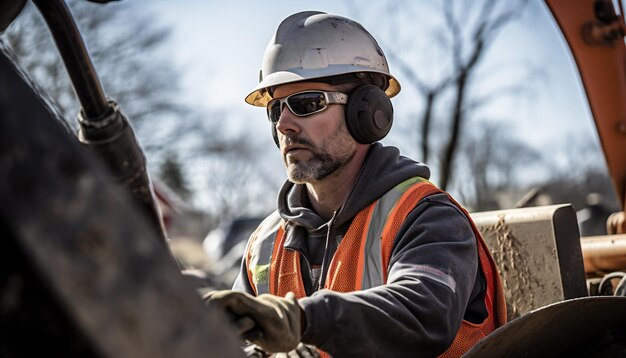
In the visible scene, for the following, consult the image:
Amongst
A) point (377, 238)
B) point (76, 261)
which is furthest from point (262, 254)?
point (76, 261)

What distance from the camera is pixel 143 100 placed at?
18.8m

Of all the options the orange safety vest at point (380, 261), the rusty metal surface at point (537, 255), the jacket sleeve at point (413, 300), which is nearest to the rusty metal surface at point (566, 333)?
the jacket sleeve at point (413, 300)

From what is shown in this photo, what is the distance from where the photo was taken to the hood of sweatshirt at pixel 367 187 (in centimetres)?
264

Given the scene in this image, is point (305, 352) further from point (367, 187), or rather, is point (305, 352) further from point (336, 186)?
point (336, 186)

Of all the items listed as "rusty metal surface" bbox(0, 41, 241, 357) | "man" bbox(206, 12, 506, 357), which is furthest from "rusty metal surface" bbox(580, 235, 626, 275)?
"rusty metal surface" bbox(0, 41, 241, 357)

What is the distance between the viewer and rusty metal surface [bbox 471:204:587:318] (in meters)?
2.89

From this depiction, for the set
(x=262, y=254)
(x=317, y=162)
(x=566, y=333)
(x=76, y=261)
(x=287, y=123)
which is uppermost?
(x=76, y=261)

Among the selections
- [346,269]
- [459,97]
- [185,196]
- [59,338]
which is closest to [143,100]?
[459,97]

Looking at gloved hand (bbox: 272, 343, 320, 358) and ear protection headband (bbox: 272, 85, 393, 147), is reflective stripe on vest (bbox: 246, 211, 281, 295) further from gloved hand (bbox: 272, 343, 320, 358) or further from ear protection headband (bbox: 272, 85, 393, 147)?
gloved hand (bbox: 272, 343, 320, 358)

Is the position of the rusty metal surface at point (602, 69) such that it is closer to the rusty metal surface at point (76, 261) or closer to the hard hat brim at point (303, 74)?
the hard hat brim at point (303, 74)

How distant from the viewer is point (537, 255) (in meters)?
2.95

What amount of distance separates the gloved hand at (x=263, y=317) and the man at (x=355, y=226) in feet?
0.41

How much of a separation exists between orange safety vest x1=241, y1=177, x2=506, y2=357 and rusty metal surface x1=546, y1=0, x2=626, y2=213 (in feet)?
6.46

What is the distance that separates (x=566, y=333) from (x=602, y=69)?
8.46 feet
